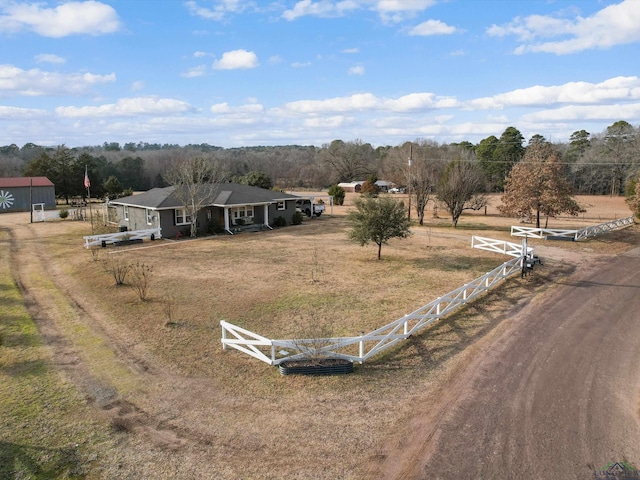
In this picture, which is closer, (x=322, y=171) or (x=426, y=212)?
(x=426, y=212)

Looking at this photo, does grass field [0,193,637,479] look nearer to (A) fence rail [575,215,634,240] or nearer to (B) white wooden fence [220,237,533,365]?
(B) white wooden fence [220,237,533,365]

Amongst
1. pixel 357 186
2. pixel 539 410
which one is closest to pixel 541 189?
pixel 539 410

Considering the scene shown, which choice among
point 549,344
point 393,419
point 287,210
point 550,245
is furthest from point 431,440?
point 287,210

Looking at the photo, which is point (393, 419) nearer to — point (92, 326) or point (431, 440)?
point (431, 440)

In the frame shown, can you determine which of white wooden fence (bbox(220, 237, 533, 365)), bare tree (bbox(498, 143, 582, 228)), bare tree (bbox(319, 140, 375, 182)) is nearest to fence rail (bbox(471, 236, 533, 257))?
bare tree (bbox(498, 143, 582, 228))

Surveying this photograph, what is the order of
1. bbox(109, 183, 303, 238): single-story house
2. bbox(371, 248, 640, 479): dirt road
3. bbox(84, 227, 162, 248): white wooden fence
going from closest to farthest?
bbox(371, 248, 640, 479): dirt road → bbox(84, 227, 162, 248): white wooden fence → bbox(109, 183, 303, 238): single-story house
